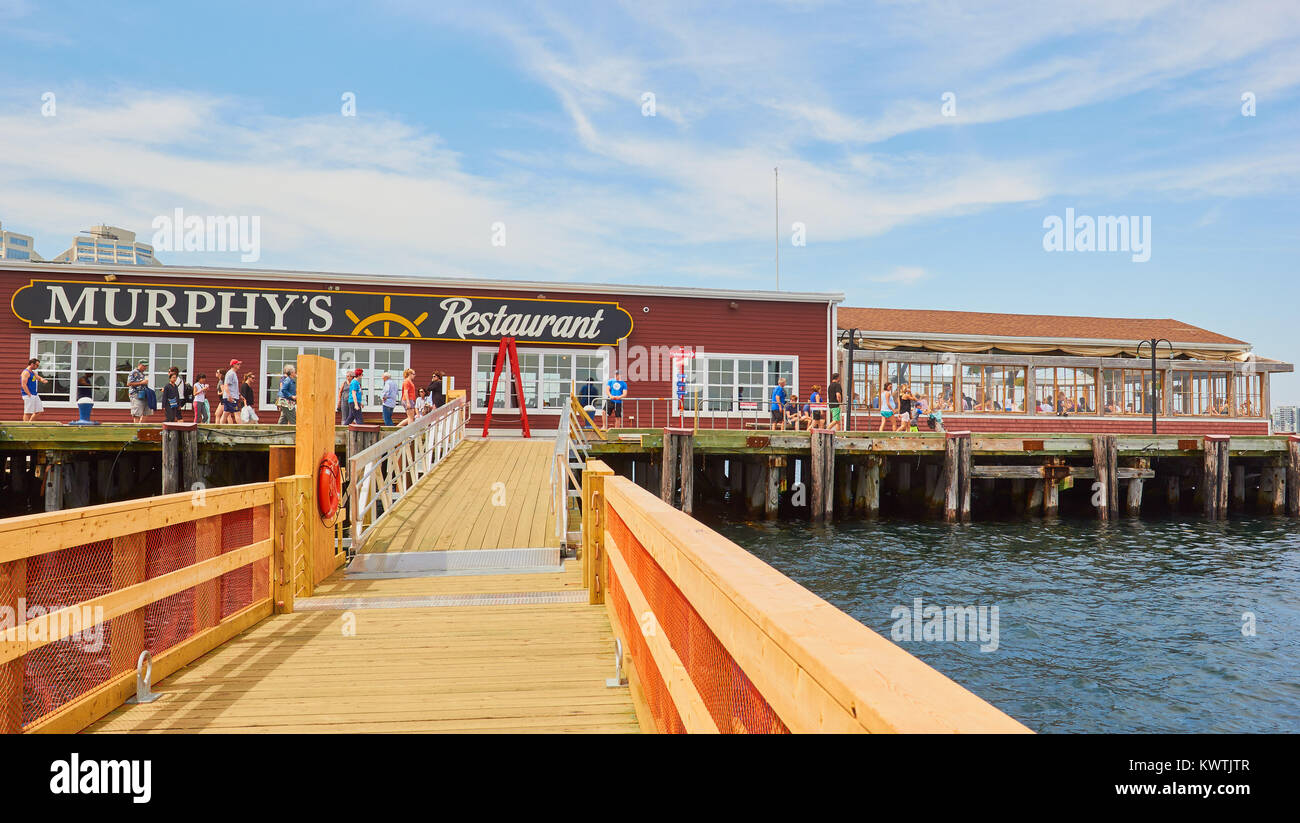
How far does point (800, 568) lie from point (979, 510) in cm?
1108

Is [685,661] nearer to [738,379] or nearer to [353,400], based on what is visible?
[353,400]

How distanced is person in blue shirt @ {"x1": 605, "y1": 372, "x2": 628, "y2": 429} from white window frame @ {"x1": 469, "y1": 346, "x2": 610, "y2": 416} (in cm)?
68

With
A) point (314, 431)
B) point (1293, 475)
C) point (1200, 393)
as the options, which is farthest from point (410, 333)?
point (1200, 393)

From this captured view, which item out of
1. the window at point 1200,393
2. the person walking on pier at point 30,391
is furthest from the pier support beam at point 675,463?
the window at point 1200,393

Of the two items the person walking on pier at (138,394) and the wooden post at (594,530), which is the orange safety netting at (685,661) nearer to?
the wooden post at (594,530)

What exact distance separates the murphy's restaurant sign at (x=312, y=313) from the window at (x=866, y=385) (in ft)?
25.8

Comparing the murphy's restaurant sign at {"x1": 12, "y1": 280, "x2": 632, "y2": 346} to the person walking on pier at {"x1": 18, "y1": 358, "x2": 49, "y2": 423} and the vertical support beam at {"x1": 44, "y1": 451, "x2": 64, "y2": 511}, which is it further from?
the vertical support beam at {"x1": 44, "y1": 451, "x2": 64, "y2": 511}

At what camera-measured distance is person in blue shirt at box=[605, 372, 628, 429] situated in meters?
20.1

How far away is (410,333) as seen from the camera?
902 inches

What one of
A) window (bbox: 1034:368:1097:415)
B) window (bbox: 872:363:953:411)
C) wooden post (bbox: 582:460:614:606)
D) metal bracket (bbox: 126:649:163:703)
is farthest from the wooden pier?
metal bracket (bbox: 126:649:163:703)

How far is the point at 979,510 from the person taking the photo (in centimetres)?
2244
